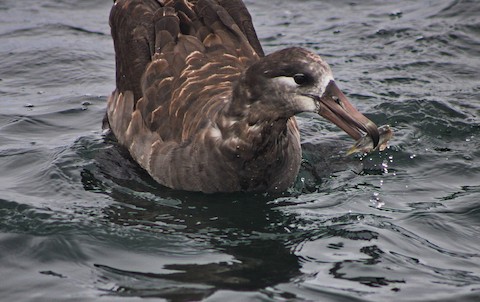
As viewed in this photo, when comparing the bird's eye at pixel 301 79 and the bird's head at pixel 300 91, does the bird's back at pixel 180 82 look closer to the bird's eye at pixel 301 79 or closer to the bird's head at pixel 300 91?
the bird's head at pixel 300 91

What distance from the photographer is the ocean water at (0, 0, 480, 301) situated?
645 centimetres

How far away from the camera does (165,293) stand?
6180mm

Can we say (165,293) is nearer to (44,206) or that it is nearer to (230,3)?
(44,206)

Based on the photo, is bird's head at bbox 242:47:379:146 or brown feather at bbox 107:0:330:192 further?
brown feather at bbox 107:0:330:192

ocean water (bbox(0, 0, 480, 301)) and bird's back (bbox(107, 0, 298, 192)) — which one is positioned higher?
bird's back (bbox(107, 0, 298, 192))

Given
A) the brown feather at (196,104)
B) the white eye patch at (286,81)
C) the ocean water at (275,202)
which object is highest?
the white eye patch at (286,81)

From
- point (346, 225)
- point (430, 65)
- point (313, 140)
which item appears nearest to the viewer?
point (346, 225)

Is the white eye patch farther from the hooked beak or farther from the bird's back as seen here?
the bird's back

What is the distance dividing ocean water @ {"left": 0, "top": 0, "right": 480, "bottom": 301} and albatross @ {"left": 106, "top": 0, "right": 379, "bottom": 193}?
235 millimetres

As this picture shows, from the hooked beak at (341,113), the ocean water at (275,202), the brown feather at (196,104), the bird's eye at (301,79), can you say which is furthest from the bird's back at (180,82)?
the hooked beak at (341,113)

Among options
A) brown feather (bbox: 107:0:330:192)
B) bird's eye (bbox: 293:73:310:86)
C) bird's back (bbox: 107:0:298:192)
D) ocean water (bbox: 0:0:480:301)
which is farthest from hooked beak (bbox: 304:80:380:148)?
bird's back (bbox: 107:0:298:192)

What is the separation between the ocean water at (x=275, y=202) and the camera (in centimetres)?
645

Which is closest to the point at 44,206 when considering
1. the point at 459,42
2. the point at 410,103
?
the point at 410,103

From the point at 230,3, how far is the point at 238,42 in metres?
0.58
